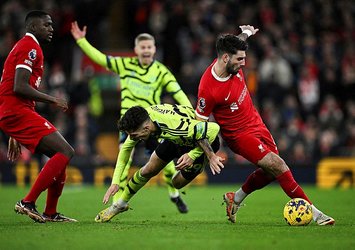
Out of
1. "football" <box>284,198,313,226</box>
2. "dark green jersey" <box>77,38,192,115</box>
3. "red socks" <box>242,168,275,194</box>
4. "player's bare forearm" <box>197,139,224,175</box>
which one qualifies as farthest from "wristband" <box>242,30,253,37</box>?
"football" <box>284,198,313,226</box>

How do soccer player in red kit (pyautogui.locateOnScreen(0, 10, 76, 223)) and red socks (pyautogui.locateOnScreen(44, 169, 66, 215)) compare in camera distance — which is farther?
red socks (pyautogui.locateOnScreen(44, 169, 66, 215))

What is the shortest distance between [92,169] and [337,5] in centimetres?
926

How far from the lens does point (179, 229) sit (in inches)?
380

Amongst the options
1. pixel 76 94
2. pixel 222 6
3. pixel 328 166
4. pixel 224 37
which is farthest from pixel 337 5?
pixel 224 37

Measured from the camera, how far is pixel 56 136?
10227 millimetres

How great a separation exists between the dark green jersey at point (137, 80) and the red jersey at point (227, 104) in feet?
7.39

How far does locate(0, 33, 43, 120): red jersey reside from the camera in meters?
10.1

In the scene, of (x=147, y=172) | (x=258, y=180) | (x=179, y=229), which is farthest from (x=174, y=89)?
(x=179, y=229)

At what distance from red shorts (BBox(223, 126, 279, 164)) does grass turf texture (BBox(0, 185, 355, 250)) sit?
90 centimetres

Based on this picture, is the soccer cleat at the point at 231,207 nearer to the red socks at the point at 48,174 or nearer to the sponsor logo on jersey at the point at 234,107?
the sponsor logo on jersey at the point at 234,107

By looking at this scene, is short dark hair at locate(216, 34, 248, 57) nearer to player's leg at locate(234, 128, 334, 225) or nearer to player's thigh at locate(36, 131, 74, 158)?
player's leg at locate(234, 128, 334, 225)

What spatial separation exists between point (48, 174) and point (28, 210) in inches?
20.7

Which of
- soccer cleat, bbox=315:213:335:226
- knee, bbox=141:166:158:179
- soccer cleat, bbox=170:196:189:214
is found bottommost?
soccer cleat, bbox=170:196:189:214

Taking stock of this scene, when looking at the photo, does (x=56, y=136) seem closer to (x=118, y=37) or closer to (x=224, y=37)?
(x=224, y=37)
